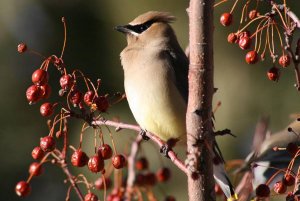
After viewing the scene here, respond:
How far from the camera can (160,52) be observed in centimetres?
385

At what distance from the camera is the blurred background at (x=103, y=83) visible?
6207 millimetres

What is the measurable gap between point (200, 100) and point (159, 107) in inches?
51.8

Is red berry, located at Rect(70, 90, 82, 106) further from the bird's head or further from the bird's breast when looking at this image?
the bird's head

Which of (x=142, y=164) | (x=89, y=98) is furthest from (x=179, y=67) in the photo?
(x=89, y=98)

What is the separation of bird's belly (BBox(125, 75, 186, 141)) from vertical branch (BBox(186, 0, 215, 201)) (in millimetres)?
1257

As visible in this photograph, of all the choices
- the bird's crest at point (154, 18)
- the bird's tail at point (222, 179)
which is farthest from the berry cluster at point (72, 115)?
the bird's crest at point (154, 18)

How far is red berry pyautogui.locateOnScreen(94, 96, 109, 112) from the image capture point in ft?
8.60

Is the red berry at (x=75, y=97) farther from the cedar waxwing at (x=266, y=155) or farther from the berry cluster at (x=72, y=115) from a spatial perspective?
the cedar waxwing at (x=266, y=155)

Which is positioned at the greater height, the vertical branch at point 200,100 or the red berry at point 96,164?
the vertical branch at point 200,100

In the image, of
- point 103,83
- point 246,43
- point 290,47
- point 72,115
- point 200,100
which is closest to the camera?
point 290,47

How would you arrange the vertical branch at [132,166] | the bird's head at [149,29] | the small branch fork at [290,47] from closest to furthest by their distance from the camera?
the small branch fork at [290,47]
the vertical branch at [132,166]
the bird's head at [149,29]

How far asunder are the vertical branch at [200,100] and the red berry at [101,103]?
380 mm

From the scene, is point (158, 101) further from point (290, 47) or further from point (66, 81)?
point (290, 47)

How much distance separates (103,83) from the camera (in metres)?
6.53
